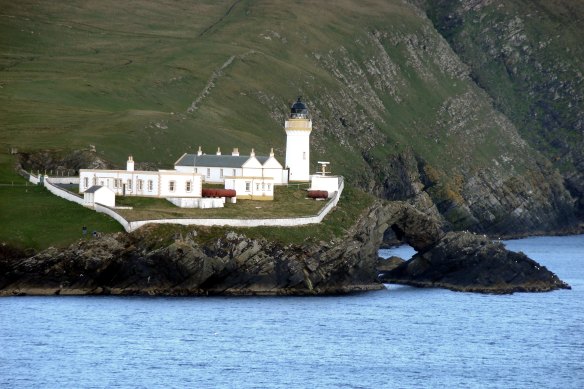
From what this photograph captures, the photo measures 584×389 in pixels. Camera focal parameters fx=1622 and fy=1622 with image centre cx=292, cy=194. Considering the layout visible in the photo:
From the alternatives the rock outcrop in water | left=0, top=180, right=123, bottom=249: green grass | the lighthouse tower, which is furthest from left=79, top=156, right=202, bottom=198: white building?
the lighthouse tower

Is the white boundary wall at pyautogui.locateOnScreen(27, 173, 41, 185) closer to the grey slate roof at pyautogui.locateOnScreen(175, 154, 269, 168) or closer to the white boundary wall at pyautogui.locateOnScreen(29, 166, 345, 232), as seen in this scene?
the white boundary wall at pyautogui.locateOnScreen(29, 166, 345, 232)

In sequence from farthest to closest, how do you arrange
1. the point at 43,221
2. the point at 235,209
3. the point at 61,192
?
the point at 61,192
the point at 235,209
the point at 43,221

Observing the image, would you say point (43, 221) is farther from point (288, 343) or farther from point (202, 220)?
point (288, 343)

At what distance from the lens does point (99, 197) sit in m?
127

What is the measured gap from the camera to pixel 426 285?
13500cm

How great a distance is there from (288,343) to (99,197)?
31986mm

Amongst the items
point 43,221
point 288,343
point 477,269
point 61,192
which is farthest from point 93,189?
point 288,343

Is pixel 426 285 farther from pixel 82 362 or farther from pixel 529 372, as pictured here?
pixel 82 362

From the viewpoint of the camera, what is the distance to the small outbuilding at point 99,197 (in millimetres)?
126938

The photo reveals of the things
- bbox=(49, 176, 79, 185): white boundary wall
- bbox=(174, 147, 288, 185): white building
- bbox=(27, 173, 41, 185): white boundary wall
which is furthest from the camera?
bbox=(174, 147, 288, 185): white building

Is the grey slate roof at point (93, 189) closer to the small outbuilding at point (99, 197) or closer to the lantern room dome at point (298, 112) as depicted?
the small outbuilding at point (99, 197)

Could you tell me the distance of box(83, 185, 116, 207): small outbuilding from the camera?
416 ft

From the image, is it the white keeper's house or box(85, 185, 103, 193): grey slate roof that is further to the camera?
the white keeper's house

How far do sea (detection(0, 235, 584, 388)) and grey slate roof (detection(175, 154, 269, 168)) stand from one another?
22.2 metres
